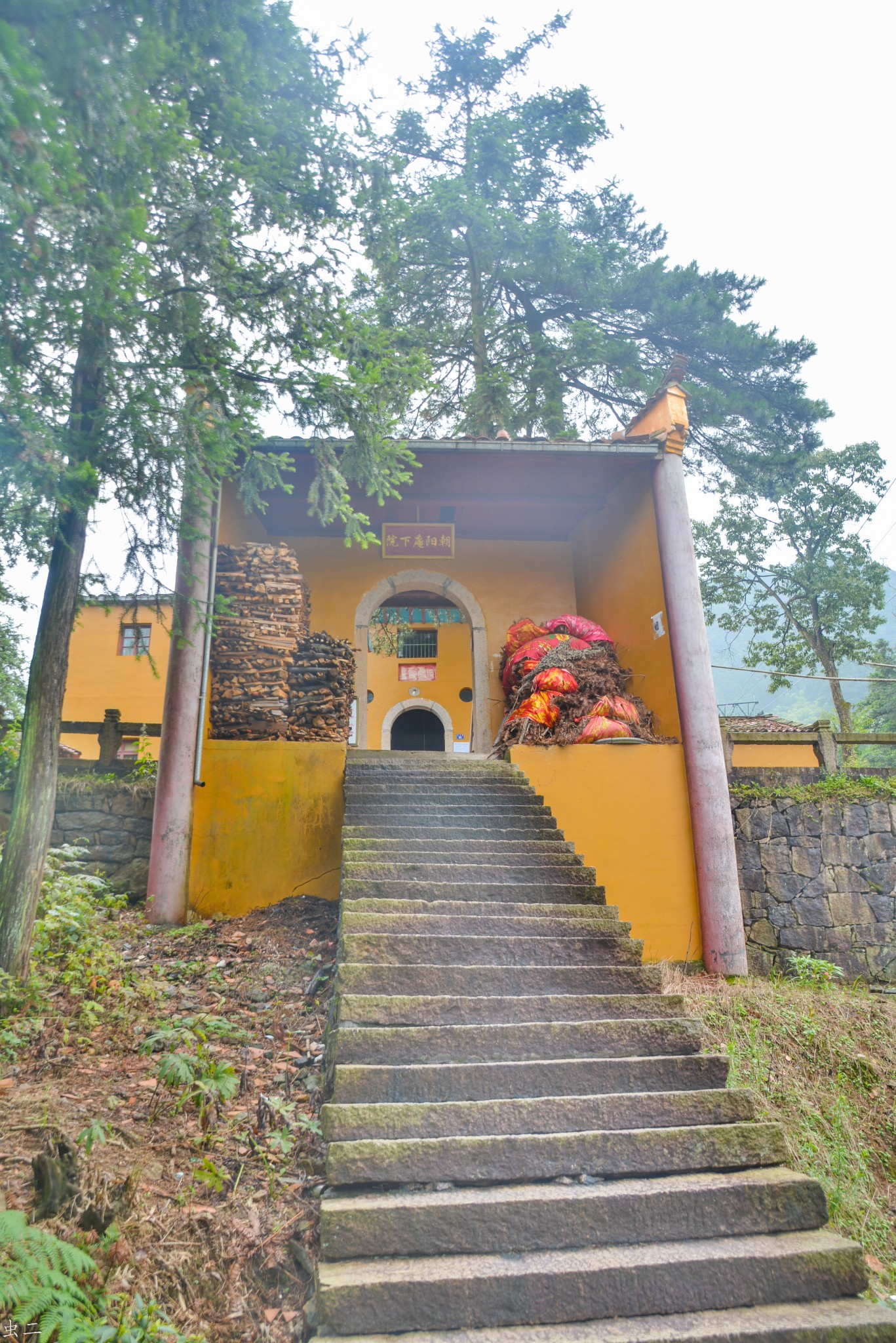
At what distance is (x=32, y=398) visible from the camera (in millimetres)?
3705

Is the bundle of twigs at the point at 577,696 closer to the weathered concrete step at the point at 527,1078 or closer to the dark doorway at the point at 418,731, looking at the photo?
the weathered concrete step at the point at 527,1078

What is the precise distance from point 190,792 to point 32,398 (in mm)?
3708

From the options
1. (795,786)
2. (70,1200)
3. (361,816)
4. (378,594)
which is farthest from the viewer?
(378,594)

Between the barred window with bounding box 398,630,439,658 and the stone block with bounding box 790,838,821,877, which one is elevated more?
the barred window with bounding box 398,630,439,658

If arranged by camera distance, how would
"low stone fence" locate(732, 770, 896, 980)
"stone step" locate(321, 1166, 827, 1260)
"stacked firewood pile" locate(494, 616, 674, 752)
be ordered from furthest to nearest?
1. "low stone fence" locate(732, 770, 896, 980)
2. "stacked firewood pile" locate(494, 616, 674, 752)
3. "stone step" locate(321, 1166, 827, 1260)

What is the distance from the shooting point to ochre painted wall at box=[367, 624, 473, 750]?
1702cm

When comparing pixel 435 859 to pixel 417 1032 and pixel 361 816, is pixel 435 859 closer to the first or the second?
pixel 361 816

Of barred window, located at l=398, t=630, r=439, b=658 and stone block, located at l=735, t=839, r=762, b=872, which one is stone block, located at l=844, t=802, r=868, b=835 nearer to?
stone block, located at l=735, t=839, r=762, b=872

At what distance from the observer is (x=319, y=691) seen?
23.6 feet

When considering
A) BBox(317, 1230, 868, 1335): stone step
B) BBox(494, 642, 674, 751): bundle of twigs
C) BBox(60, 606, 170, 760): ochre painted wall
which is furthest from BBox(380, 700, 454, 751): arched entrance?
BBox(317, 1230, 868, 1335): stone step

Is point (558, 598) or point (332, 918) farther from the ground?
point (558, 598)

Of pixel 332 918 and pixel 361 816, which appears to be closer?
A: pixel 361 816

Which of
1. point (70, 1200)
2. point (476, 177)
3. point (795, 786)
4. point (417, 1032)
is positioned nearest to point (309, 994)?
point (417, 1032)

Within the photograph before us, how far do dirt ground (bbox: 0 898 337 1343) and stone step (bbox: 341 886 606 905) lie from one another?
80 cm
